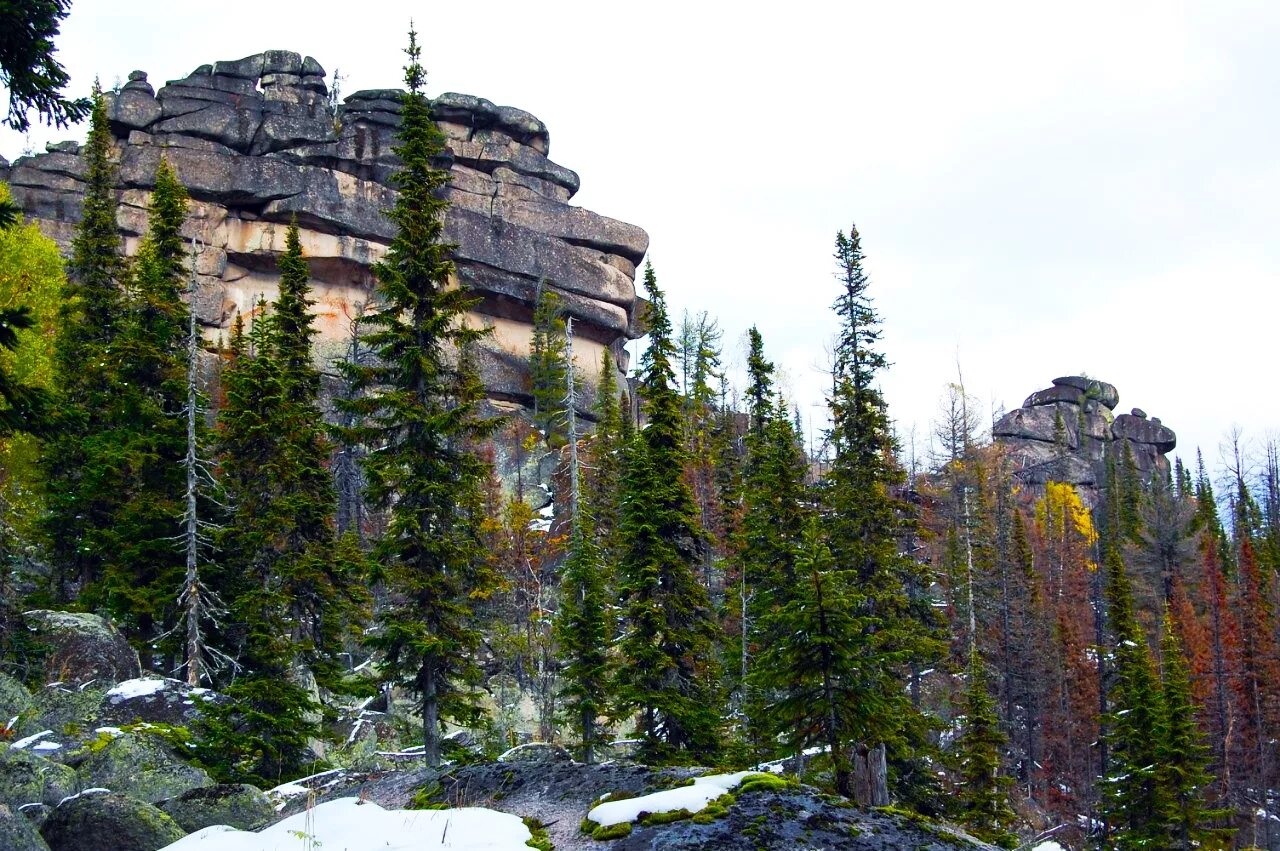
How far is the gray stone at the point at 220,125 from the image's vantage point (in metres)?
61.2

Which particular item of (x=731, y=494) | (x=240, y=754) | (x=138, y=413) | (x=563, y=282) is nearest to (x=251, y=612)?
(x=240, y=754)

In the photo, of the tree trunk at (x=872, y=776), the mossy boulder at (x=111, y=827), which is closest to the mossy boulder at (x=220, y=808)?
the mossy boulder at (x=111, y=827)

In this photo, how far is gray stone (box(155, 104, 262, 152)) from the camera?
61156mm

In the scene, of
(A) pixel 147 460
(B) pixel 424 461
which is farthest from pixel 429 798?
(A) pixel 147 460

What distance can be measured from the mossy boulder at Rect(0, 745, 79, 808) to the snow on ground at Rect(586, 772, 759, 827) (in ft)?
21.6

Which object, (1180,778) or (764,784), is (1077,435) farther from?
(764,784)

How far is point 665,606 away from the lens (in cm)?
2434

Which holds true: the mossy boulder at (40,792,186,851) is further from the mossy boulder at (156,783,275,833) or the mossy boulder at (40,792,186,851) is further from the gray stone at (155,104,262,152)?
the gray stone at (155,104,262,152)

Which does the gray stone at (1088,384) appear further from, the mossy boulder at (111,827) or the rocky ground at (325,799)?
the mossy boulder at (111,827)

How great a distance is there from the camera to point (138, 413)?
26016 millimetres

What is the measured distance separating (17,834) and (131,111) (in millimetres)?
62362

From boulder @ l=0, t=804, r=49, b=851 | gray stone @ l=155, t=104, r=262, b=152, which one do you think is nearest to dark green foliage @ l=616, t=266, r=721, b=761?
boulder @ l=0, t=804, r=49, b=851

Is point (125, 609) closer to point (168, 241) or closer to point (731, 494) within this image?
point (168, 241)

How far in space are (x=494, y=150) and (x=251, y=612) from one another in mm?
52691
